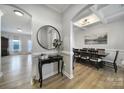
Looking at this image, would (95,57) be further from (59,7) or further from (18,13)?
(18,13)

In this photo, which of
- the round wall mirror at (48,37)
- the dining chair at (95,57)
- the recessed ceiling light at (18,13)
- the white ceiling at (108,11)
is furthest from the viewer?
the round wall mirror at (48,37)

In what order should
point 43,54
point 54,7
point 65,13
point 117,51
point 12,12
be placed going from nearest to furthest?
point 117,51, point 12,12, point 54,7, point 65,13, point 43,54

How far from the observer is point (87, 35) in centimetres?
159

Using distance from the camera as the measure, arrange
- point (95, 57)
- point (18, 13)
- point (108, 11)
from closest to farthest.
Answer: point (108, 11)
point (18, 13)
point (95, 57)

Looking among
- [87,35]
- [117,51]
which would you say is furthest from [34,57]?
[117,51]

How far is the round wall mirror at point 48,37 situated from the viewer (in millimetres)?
1768

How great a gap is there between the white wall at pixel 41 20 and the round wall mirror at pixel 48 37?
8cm

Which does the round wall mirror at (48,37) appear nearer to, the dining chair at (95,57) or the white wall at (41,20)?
the white wall at (41,20)

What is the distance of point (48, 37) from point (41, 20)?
0.41 meters

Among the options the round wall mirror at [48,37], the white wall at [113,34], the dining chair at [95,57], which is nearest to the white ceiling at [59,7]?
the round wall mirror at [48,37]

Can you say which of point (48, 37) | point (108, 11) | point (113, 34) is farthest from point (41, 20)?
point (113, 34)

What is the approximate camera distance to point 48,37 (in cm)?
189
